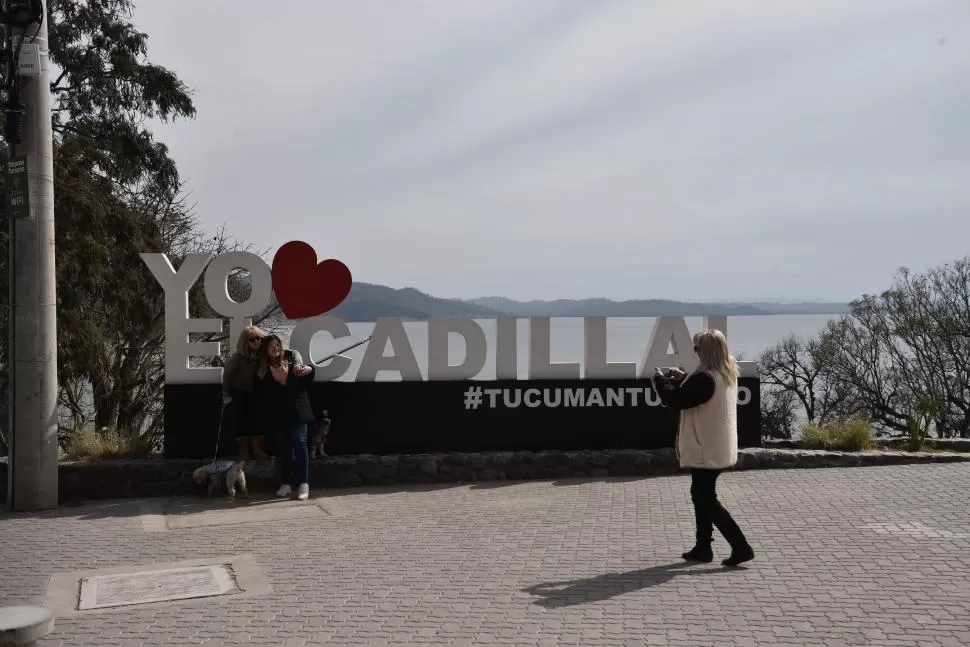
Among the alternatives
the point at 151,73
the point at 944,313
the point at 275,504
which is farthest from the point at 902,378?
the point at 275,504

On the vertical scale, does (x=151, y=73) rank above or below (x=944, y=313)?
above

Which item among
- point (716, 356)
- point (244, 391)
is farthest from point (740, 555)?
point (244, 391)

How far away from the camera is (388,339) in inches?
444

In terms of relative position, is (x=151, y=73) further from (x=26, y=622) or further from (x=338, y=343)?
(x=26, y=622)

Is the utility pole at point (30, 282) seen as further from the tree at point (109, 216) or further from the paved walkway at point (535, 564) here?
the tree at point (109, 216)

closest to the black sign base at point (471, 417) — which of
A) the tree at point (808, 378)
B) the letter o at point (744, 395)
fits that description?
the letter o at point (744, 395)

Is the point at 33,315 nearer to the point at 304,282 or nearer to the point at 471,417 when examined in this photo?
the point at 304,282

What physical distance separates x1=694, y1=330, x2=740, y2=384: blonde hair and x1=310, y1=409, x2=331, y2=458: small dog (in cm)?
509

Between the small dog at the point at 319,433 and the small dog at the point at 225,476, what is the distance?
36.6 inches

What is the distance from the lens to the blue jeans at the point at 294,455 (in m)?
10.1

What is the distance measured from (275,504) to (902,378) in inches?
1320

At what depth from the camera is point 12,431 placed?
31.4 ft

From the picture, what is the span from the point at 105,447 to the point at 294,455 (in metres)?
2.55

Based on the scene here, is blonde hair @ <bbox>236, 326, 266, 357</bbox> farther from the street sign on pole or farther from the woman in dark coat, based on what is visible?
the street sign on pole
